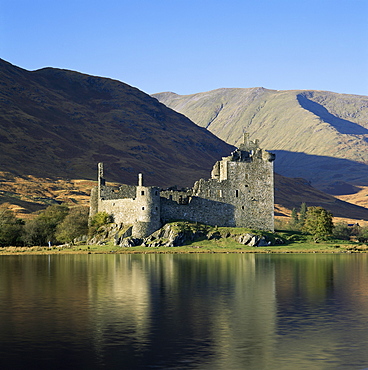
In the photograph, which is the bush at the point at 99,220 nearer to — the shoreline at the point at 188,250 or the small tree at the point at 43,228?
the small tree at the point at 43,228

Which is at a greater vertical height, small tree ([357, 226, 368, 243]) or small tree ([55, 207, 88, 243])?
small tree ([55, 207, 88, 243])

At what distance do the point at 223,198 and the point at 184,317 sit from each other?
55590mm

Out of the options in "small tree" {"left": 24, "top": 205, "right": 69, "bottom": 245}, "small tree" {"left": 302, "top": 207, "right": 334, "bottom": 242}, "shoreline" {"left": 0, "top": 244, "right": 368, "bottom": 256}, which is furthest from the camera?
"small tree" {"left": 24, "top": 205, "right": 69, "bottom": 245}

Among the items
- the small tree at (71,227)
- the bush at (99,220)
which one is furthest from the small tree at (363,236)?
the small tree at (71,227)

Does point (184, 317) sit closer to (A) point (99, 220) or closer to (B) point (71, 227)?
(A) point (99, 220)

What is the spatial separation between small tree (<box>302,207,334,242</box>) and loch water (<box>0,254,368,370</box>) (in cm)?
2586

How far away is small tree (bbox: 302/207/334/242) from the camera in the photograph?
84000 mm

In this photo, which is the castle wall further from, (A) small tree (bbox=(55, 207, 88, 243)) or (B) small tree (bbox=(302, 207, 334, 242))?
(B) small tree (bbox=(302, 207, 334, 242))

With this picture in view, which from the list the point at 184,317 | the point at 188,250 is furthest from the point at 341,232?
the point at 184,317

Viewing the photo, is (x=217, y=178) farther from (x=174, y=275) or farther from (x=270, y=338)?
(x=270, y=338)

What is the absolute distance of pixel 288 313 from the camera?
3247 centimetres

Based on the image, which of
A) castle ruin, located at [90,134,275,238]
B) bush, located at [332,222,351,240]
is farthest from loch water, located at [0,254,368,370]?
bush, located at [332,222,351,240]

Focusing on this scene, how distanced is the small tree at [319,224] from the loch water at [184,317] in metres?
25.9

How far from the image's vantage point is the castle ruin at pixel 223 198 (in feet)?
275
